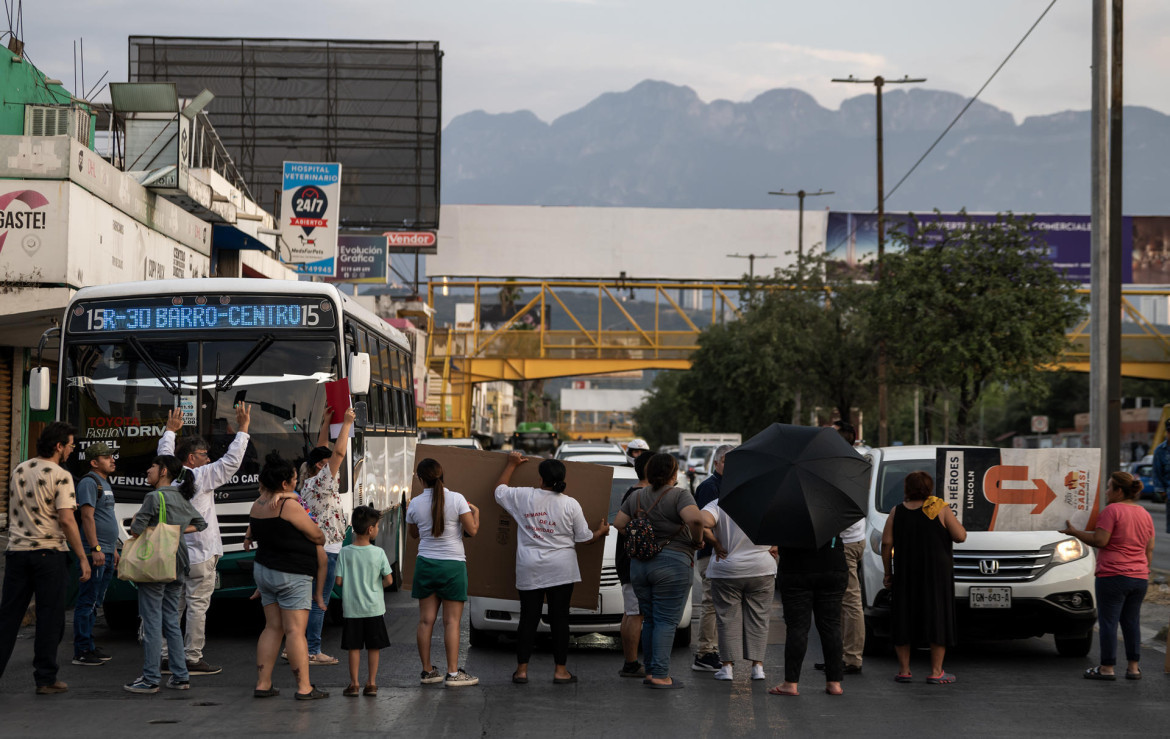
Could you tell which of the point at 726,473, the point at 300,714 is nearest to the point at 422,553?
the point at 300,714

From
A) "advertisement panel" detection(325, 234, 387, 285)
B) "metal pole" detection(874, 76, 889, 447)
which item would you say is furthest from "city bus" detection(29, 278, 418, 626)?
"advertisement panel" detection(325, 234, 387, 285)

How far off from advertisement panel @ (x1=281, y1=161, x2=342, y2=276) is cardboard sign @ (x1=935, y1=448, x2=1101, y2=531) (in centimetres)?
2689

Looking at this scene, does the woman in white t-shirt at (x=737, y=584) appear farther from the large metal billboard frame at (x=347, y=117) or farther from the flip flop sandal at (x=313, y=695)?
the large metal billboard frame at (x=347, y=117)

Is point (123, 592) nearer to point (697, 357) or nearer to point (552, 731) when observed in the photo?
point (552, 731)

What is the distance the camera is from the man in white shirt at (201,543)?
956 cm

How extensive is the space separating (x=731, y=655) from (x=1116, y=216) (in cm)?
1048

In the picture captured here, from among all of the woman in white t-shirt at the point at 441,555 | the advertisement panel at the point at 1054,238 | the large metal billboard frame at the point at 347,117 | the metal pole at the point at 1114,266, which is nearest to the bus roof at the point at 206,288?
the woman in white t-shirt at the point at 441,555

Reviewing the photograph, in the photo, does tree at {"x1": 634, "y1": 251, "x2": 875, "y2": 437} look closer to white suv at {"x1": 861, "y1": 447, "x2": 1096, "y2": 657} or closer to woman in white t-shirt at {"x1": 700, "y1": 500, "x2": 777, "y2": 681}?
white suv at {"x1": 861, "y1": 447, "x2": 1096, "y2": 657}

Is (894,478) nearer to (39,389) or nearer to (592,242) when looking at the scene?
(39,389)

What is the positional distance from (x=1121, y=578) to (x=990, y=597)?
39.8 inches

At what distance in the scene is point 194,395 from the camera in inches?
459

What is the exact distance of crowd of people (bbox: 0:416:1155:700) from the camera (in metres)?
8.82

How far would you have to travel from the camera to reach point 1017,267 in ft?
82.4

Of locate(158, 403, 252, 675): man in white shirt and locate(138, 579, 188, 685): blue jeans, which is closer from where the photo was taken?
locate(138, 579, 188, 685): blue jeans
